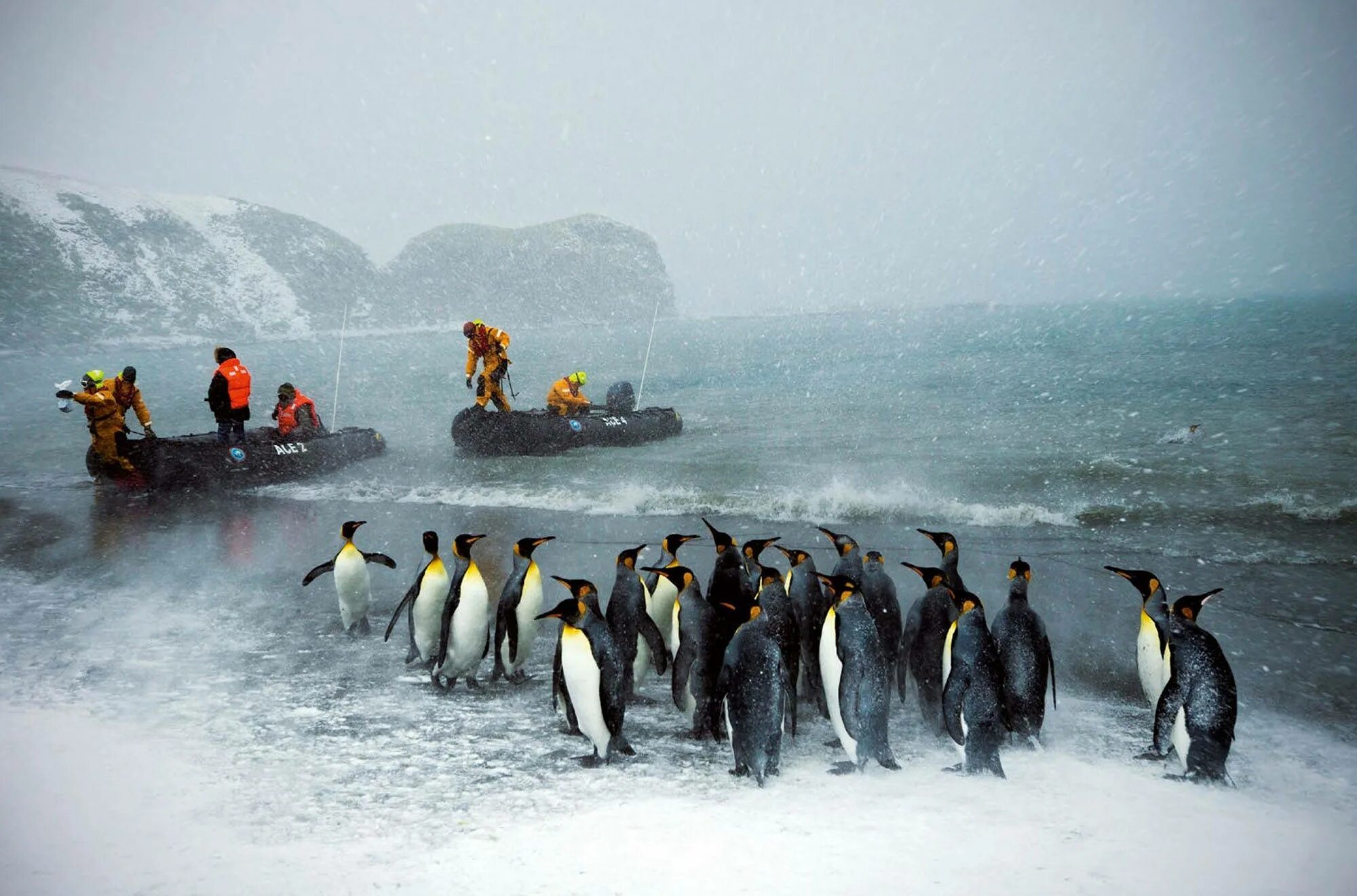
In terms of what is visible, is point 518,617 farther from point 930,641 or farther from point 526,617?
point 930,641

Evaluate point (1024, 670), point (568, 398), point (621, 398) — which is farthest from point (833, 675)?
point (621, 398)

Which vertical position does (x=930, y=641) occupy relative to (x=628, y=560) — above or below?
below

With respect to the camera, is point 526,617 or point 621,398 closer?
point 526,617

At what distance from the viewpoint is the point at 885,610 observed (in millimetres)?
4320

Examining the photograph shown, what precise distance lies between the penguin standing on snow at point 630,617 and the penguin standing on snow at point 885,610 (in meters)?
1.06

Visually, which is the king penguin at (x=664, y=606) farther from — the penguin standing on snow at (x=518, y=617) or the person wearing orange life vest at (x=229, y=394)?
the person wearing orange life vest at (x=229, y=394)

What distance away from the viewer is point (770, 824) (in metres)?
3.08

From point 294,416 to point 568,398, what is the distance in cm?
413

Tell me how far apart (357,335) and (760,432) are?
10877 centimetres

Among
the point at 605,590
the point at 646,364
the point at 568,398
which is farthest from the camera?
the point at 646,364

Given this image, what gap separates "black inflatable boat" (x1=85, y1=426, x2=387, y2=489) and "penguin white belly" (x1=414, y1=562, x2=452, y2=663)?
7393mm

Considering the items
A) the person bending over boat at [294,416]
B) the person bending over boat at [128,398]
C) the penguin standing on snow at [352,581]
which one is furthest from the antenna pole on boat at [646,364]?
the penguin standing on snow at [352,581]

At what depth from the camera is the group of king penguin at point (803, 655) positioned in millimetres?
3494

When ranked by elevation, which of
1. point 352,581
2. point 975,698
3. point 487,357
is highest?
point 487,357
